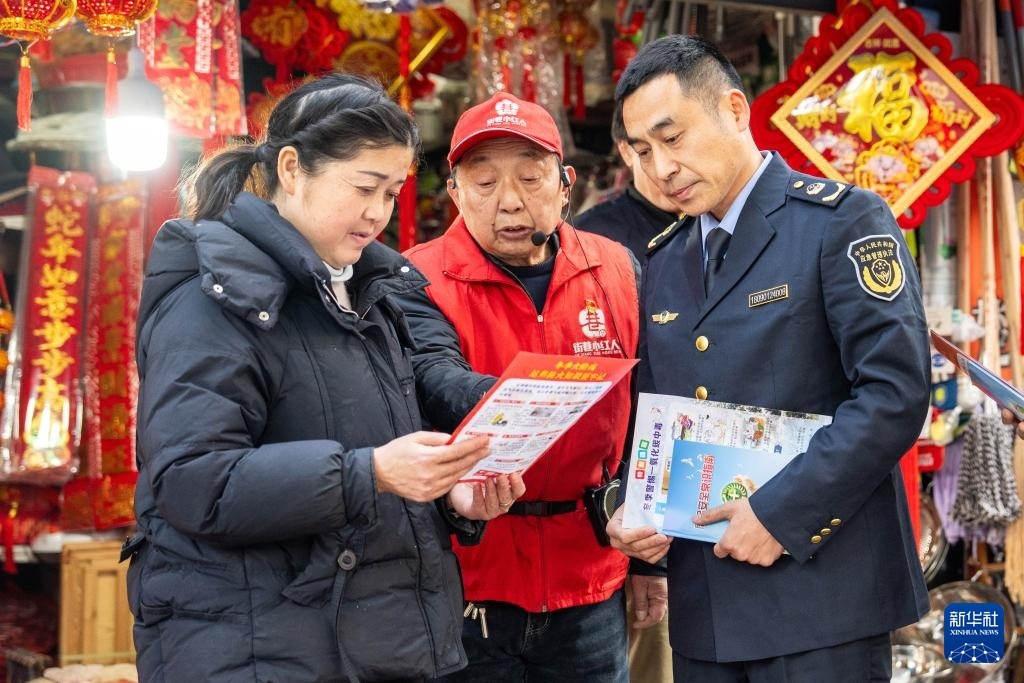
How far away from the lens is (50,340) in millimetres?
4121

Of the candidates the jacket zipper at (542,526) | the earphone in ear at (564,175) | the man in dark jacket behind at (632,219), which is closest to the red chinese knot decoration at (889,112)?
the man in dark jacket behind at (632,219)

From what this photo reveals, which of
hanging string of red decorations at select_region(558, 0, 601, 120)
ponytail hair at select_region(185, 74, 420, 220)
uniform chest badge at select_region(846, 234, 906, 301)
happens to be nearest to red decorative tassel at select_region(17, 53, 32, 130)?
ponytail hair at select_region(185, 74, 420, 220)

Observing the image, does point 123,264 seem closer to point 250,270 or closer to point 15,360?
point 15,360

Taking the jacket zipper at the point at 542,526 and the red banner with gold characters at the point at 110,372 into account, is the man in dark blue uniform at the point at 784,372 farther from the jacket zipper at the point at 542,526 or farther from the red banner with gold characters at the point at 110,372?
the red banner with gold characters at the point at 110,372

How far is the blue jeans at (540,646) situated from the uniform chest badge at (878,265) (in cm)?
106

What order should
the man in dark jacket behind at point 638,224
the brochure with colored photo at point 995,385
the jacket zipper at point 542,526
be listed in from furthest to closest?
the man in dark jacket behind at point 638,224 < the jacket zipper at point 542,526 < the brochure with colored photo at point 995,385

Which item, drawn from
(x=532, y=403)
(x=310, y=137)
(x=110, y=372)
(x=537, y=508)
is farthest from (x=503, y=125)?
(x=110, y=372)

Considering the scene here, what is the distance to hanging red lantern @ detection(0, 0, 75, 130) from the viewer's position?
2832mm

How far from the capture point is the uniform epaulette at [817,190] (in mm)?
2260

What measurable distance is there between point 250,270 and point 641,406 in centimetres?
87

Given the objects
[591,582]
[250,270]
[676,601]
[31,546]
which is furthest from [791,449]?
[31,546]

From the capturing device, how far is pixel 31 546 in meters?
4.26

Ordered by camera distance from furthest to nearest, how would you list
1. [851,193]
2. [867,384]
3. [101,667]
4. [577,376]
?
[101,667]
[851,193]
[867,384]
[577,376]

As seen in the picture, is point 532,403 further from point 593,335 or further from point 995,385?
point 995,385
